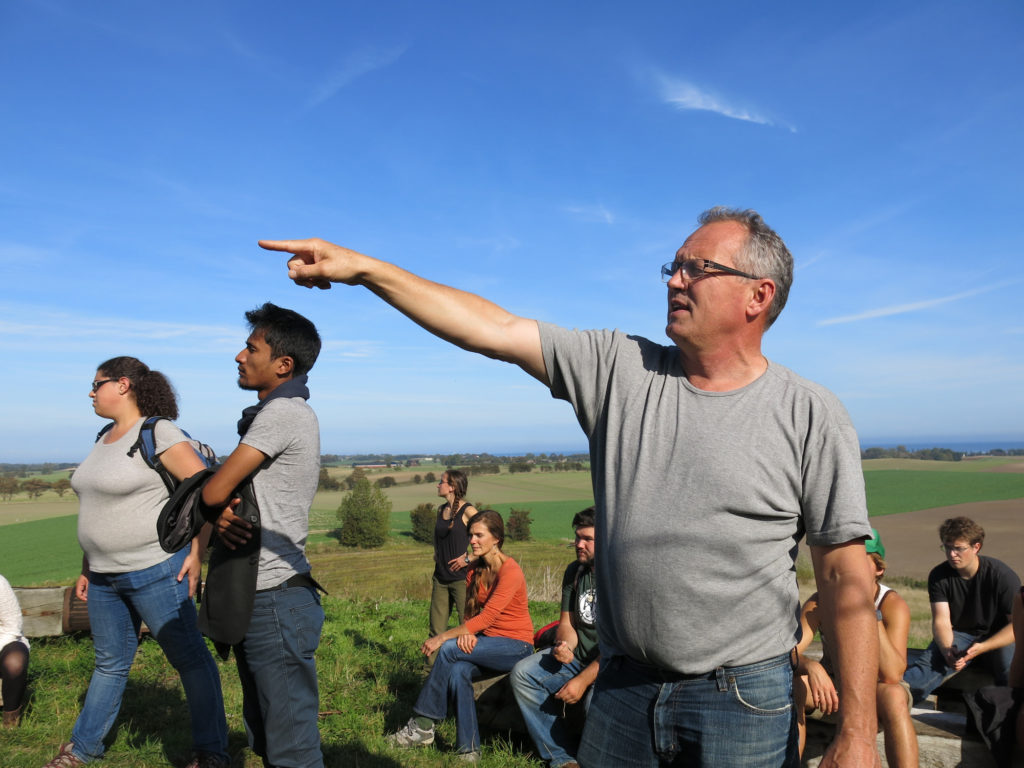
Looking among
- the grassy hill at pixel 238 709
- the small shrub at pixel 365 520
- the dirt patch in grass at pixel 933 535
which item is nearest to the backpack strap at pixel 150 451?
the grassy hill at pixel 238 709

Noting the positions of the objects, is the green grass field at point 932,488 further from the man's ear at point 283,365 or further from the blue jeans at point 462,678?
the man's ear at point 283,365

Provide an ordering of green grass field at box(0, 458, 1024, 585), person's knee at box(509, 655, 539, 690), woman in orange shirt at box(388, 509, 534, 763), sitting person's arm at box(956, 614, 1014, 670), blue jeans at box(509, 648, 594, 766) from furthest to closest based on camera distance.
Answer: green grass field at box(0, 458, 1024, 585) → sitting person's arm at box(956, 614, 1014, 670) → woman in orange shirt at box(388, 509, 534, 763) → person's knee at box(509, 655, 539, 690) → blue jeans at box(509, 648, 594, 766)

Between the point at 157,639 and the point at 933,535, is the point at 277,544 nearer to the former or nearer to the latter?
the point at 157,639

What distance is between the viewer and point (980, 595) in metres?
5.85

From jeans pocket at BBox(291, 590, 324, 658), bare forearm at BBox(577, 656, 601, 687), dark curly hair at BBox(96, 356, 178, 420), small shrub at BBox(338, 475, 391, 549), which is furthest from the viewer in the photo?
small shrub at BBox(338, 475, 391, 549)

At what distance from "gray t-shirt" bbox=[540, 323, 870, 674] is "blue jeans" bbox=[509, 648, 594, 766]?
2.81m

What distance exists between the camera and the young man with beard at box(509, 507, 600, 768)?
14.6ft

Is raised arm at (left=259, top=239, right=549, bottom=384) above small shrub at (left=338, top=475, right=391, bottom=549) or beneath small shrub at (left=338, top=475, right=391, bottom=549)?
above

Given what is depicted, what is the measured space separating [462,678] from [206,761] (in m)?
1.61

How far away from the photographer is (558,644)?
4723 millimetres

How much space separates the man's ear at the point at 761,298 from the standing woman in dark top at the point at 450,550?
579 cm

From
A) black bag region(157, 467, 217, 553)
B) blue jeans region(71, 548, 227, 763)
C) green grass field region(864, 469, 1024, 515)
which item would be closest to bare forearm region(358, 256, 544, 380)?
black bag region(157, 467, 217, 553)

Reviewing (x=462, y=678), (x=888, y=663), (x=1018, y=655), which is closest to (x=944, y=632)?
(x=1018, y=655)

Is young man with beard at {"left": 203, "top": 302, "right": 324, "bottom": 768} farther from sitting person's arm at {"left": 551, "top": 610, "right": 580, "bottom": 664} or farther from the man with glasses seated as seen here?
the man with glasses seated
